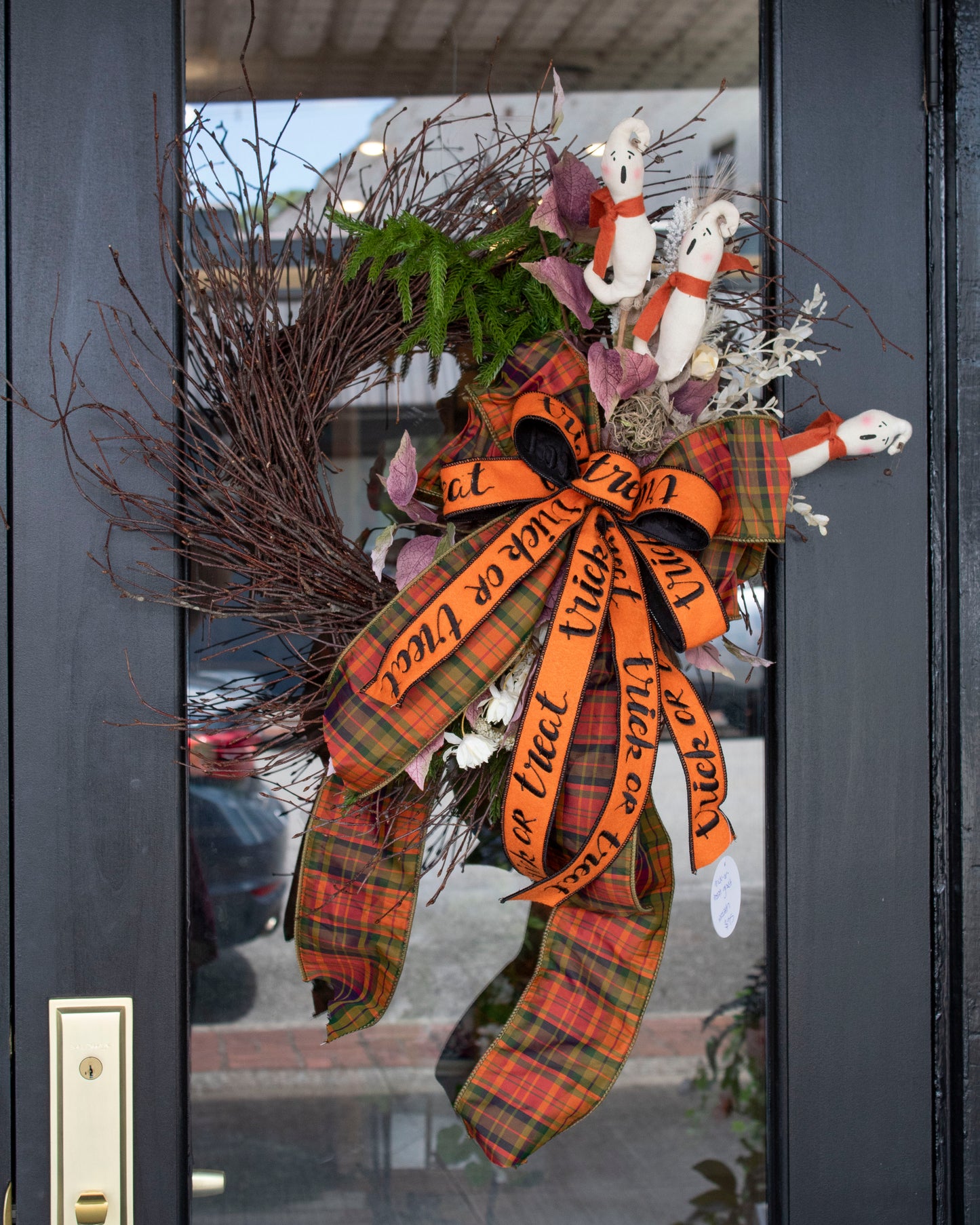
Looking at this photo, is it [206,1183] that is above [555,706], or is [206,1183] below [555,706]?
below

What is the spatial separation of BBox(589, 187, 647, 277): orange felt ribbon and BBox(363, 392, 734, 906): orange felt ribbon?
0.39 ft

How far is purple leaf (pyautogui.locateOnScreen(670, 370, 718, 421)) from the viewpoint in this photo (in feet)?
2.78

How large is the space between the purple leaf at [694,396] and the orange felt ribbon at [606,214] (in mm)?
129

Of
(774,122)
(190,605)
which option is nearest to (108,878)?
(190,605)

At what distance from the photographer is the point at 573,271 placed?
82 centimetres

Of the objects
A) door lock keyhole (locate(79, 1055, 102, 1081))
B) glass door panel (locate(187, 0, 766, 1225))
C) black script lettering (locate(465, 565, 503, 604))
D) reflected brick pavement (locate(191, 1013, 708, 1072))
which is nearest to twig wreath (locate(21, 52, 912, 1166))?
black script lettering (locate(465, 565, 503, 604))

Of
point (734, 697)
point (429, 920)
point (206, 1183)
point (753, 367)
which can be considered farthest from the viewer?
point (429, 920)

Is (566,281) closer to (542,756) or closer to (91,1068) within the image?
(542,756)

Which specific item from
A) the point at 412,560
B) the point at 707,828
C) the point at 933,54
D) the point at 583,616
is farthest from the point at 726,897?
the point at 933,54

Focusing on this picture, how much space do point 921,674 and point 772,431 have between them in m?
0.31

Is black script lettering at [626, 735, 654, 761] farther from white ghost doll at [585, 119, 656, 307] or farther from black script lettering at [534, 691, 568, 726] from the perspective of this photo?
white ghost doll at [585, 119, 656, 307]

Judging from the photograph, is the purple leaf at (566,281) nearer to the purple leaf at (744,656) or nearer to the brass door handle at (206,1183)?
the purple leaf at (744,656)

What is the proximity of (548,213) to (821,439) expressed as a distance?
1.04ft

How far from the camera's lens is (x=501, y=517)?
2.73ft
